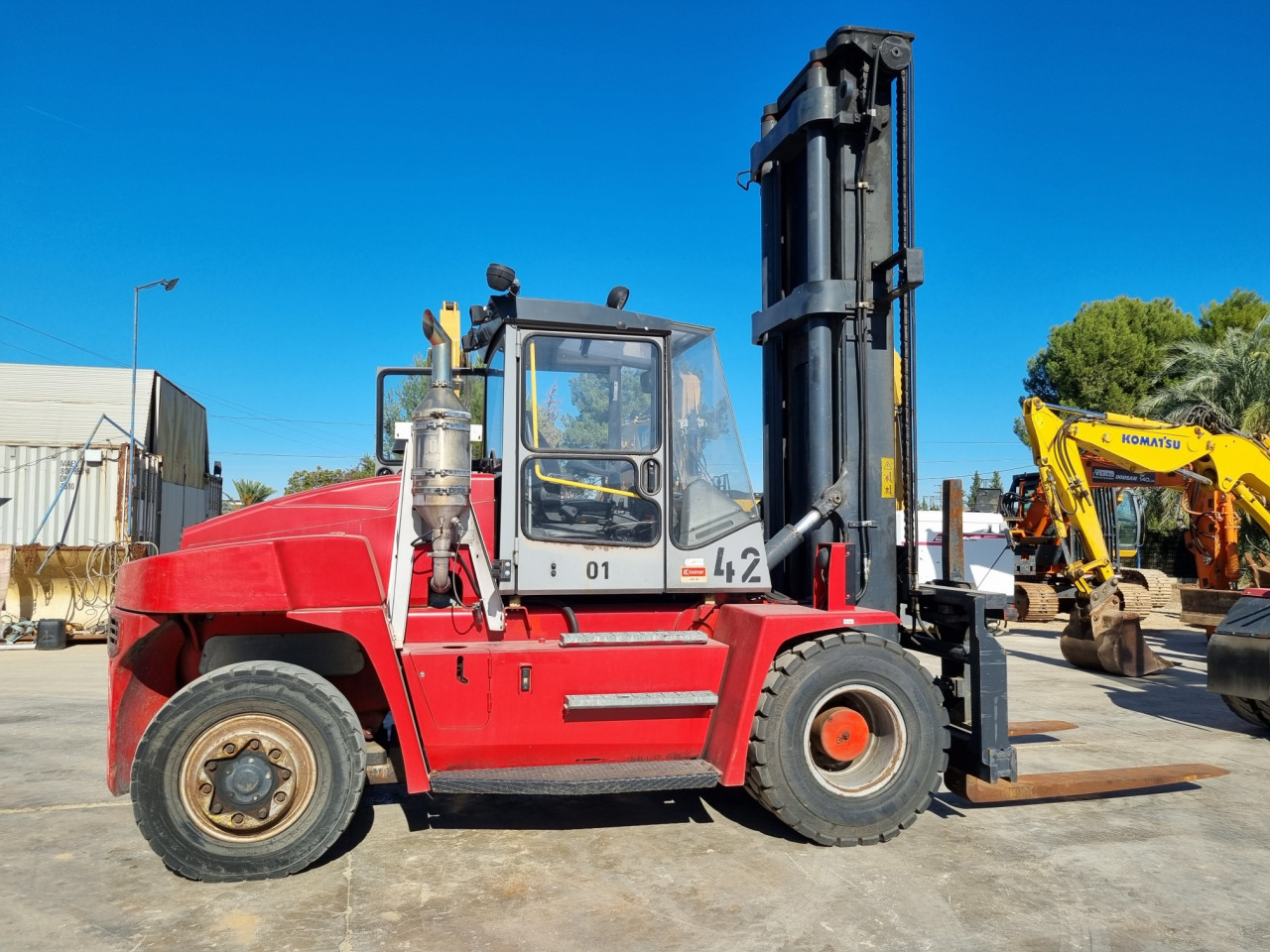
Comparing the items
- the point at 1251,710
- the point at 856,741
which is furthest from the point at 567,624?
the point at 1251,710

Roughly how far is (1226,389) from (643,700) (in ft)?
74.7

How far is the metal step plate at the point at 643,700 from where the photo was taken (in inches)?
190

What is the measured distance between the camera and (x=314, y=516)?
17.6 feet

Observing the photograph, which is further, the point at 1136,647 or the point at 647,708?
the point at 1136,647

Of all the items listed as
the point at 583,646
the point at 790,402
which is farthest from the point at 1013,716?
the point at 583,646

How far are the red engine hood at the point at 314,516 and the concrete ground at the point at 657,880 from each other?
5.59 feet

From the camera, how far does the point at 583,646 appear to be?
16.3ft

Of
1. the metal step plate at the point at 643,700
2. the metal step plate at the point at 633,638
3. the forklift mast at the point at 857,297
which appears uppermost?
the forklift mast at the point at 857,297

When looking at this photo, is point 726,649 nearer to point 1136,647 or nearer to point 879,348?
point 879,348

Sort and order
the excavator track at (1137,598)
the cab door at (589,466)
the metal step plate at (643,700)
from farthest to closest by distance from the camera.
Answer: the excavator track at (1137,598) → the cab door at (589,466) → the metal step plate at (643,700)

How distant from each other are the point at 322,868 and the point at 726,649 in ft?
7.68

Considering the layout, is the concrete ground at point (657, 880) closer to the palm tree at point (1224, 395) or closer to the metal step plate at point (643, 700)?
the metal step plate at point (643, 700)

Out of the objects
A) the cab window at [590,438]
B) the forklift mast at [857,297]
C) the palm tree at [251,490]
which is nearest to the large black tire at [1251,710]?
the forklift mast at [857,297]

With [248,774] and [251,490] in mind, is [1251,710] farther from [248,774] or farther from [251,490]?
[251,490]
